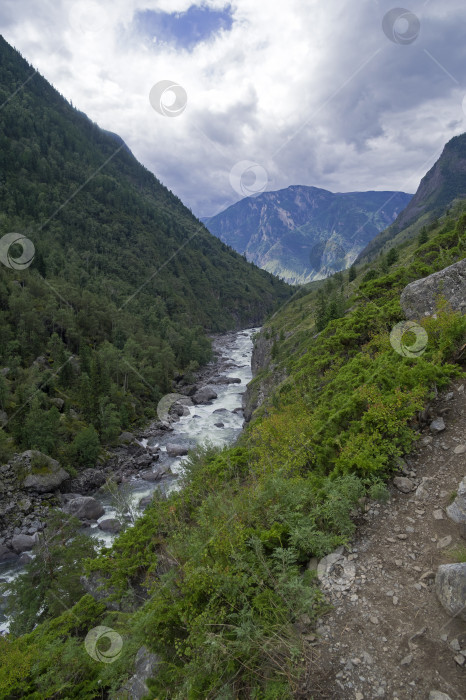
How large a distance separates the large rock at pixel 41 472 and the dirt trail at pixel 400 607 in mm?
34867

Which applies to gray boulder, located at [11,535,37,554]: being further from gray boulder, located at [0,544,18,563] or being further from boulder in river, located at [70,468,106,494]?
boulder in river, located at [70,468,106,494]

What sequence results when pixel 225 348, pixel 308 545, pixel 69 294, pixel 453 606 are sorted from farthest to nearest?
pixel 225 348 < pixel 69 294 < pixel 308 545 < pixel 453 606

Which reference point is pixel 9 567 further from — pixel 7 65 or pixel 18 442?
pixel 7 65

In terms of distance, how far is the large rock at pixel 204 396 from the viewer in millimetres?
Answer: 57769

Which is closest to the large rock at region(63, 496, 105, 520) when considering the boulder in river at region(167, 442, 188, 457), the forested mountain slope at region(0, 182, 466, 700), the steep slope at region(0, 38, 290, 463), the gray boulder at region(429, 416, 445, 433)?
the steep slope at region(0, 38, 290, 463)

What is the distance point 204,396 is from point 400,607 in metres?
54.4

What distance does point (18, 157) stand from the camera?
127 meters

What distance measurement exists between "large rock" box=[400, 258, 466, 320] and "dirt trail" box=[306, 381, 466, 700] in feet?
22.7

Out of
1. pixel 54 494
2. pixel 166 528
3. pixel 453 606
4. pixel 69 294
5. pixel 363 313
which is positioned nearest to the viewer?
pixel 453 606

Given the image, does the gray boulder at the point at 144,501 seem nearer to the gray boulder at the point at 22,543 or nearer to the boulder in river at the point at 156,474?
the boulder in river at the point at 156,474

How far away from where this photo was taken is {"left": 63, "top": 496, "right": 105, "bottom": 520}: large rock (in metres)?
28.7

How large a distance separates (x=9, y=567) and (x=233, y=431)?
2566 cm

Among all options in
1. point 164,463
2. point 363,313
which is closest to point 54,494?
point 164,463

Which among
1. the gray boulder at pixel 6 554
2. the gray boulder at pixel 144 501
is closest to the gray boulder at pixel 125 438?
the gray boulder at pixel 144 501
